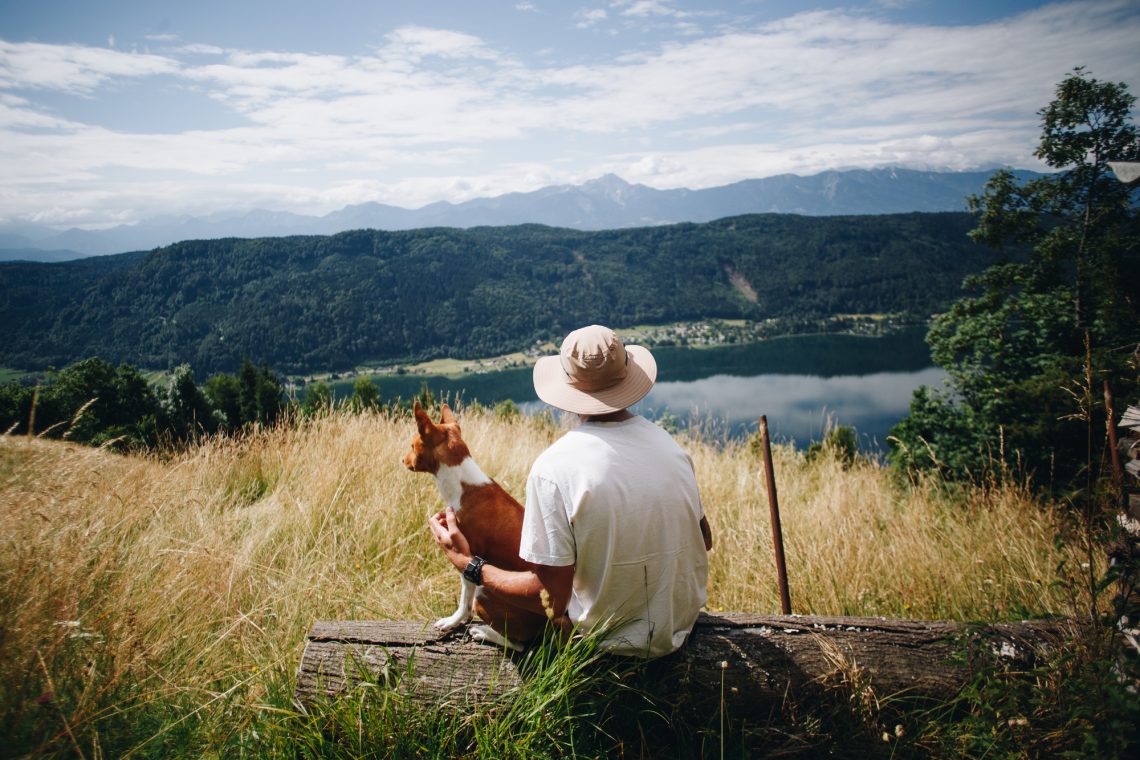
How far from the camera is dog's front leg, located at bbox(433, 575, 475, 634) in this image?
1996mm

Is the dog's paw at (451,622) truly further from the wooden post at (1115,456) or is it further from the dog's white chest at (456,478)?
the wooden post at (1115,456)

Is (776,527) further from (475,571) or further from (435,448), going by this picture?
(435,448)

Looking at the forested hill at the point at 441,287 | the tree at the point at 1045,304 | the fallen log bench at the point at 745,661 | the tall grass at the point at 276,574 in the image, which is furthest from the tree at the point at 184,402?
the forested hill at the point at 441,287

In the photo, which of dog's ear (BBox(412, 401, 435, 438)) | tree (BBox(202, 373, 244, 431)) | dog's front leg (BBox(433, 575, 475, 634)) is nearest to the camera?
dog's ear (BBox(412, 401, 435, 438))

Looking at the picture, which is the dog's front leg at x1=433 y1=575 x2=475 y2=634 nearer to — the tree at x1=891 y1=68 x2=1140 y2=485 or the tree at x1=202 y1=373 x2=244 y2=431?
the tree at x1=891 y1=68 x2=1140 y2=485

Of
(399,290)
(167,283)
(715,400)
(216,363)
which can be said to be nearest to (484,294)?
(399,290)

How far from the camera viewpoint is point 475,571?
1880 millimetres

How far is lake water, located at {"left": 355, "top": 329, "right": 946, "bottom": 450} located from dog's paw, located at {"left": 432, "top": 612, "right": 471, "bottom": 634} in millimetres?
40179

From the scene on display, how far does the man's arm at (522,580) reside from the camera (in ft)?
5.47

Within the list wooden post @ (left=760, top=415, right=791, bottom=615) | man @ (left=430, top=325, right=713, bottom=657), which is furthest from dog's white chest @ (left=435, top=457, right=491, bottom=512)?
A: wooden post @ (left=760, top=415, right=791, bottom=615)

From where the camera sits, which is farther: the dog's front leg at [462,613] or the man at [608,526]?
the dog's front leg at [462,613]

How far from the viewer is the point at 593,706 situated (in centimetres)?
173

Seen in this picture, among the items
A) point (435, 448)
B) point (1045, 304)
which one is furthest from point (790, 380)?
point (435, 448)

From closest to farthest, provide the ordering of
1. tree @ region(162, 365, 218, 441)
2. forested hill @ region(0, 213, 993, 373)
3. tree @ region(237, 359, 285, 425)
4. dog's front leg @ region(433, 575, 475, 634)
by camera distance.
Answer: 1. dog's front leg @ region(433, 575, 475, 634)
2. tree @ region(162, 365, 218, 441)
3. tree @ region(237, 359, 285, 425)
4. forested hill @ region(0, 213, 993, 373)
